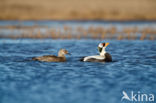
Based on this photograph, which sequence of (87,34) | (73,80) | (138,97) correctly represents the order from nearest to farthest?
(138,97), (73,80), (87,34)

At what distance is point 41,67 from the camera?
14742 millimetres

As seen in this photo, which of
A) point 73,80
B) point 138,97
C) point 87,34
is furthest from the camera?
point 87,34

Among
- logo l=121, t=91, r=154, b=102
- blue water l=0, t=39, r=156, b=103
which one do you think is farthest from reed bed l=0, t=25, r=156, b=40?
logo l=121, t=91, r=154, b=102

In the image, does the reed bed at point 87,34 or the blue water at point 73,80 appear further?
the reed bed at point 87,34

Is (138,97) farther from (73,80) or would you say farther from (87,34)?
(87,34)

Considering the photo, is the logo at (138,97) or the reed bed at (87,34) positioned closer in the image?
the logo at (138,97)

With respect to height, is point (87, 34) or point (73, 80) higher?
point (87, 34)

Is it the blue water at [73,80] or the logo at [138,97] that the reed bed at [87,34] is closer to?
the blue water at [73,80]

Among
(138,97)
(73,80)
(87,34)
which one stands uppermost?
(87,34)

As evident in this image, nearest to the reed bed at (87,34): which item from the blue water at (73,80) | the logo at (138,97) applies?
the blue water at (73,80)

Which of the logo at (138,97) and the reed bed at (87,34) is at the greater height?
the reed bed at (87,34)

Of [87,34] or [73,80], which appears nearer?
[73,80]

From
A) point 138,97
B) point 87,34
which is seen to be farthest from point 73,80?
point 87,34

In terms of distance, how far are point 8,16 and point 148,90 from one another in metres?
63.4
